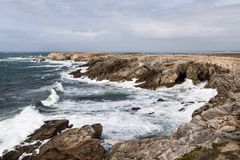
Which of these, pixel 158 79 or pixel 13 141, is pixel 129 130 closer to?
pixel 13 141

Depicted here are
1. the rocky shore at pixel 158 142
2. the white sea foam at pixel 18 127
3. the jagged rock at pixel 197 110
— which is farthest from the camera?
the white sea foam at pixel 18 127

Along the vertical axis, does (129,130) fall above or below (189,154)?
below

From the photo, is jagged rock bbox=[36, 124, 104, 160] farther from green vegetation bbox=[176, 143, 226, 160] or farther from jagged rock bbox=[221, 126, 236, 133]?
jagged rock bbox=[221, 126, 236, 133]

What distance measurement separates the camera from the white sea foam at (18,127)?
2472cm

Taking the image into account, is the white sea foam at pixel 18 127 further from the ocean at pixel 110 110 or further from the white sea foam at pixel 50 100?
the white sea foam at pixel 50 100

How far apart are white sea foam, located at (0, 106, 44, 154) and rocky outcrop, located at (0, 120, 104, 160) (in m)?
0.99

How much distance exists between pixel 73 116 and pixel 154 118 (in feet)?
25.0

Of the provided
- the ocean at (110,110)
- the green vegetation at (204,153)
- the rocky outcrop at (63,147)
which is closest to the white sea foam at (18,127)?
the ocean at (110,110)

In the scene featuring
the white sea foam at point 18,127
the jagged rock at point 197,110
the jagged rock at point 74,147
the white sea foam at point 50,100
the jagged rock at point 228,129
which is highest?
the jagged rock at point 228,129

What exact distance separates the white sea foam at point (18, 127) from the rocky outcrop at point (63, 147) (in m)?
0.99

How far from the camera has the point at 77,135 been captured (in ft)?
71.0

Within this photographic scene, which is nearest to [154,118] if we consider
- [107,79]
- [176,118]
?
[176,118]

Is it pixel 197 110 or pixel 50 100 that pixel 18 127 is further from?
pixel 197 110

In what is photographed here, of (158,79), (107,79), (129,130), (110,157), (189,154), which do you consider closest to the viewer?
(189,154)
